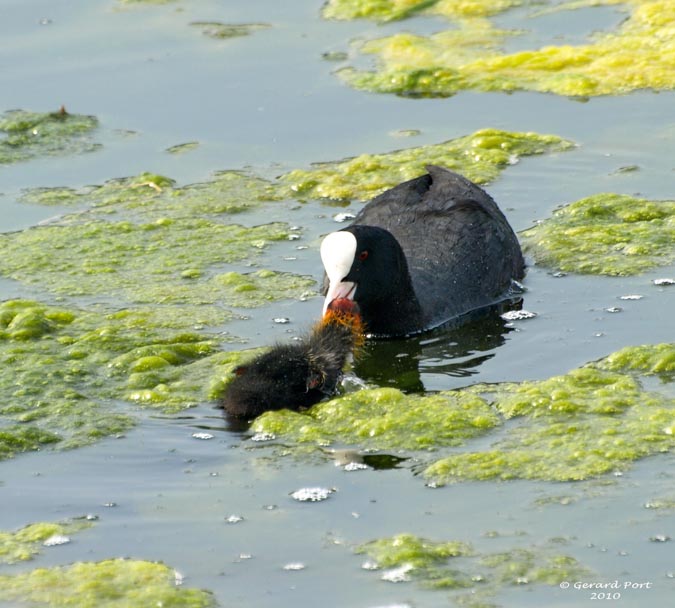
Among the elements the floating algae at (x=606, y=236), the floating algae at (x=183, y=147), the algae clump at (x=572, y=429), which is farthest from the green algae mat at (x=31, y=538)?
→ the floating algae at (x=183, y=147)

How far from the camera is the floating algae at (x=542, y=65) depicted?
1080cm

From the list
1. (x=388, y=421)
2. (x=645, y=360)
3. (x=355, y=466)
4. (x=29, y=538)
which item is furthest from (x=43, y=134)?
(x=29, y=538)

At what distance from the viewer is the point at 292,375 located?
6.47m

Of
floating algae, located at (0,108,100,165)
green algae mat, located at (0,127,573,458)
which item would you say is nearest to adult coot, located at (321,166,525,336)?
green algae mat, located at (0,127,573,458)

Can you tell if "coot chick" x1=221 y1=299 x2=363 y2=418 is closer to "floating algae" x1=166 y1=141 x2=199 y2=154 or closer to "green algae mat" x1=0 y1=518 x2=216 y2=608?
"green algae mat" x1=0 y1=518 x2=216 y2=608

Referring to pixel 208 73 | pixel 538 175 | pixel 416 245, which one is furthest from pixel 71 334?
pixel 208 73

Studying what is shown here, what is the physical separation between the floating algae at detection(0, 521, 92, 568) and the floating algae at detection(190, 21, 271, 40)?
7.47 meters

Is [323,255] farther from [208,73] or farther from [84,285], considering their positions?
[208,73]

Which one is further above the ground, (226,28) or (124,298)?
(226,28)

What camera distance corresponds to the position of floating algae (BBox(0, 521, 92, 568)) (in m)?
5.21

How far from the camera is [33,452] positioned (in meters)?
6.13

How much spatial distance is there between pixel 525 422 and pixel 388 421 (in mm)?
591

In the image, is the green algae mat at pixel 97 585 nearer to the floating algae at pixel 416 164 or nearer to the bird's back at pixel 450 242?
the bird's back at pixel 450 242

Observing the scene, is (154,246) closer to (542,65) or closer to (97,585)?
(542,65)
